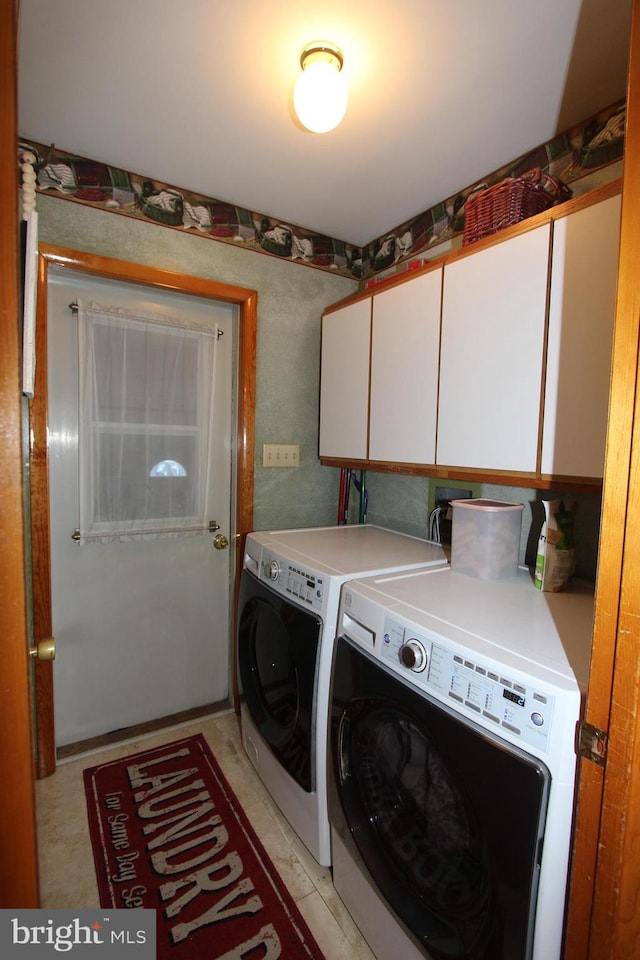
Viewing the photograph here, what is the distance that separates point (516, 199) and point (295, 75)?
0.76 metres

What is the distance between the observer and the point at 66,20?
1155 mm

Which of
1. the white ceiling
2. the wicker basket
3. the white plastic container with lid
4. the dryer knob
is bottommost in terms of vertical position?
the dryer knob

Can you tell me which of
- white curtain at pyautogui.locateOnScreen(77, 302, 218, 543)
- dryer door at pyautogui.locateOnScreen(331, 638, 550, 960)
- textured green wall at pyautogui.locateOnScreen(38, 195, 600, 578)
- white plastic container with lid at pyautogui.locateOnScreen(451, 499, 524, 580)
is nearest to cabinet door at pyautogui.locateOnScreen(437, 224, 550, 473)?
white plastic container with lid at pyautogui.locateOnScreen(451, 499, 524, 580)

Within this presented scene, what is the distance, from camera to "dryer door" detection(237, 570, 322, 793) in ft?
4.49

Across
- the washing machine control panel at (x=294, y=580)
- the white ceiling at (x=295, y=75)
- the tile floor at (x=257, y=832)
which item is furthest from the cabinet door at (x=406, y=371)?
the tile floor at (x=257, y=832)

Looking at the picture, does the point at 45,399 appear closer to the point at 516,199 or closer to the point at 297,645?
the point at 297,645

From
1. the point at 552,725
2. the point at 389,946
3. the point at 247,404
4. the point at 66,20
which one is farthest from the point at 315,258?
the point at 389,946

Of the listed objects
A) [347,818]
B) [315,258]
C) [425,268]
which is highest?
[315,258]

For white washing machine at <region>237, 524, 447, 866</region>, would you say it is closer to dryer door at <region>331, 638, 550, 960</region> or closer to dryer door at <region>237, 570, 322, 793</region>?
dryer door at <region>237, 570, 322, 793</region>

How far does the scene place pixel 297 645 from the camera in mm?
1419

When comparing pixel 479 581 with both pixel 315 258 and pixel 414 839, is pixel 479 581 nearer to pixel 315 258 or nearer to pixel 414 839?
pixel 414 839

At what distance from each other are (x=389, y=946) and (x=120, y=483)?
1.79m

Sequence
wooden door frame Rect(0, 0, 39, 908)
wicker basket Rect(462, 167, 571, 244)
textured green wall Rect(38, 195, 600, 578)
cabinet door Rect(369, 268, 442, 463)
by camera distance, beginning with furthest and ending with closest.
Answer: textured green wall Rect(38, 195, 600, 578)
cabinet door Rect(369, 268, 442, 463)
wicker basket Rect(462, 167, 571, 244)
wooden door frame Rect(0, 0, 39, 908)

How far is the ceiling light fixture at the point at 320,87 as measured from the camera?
1.19 meters
